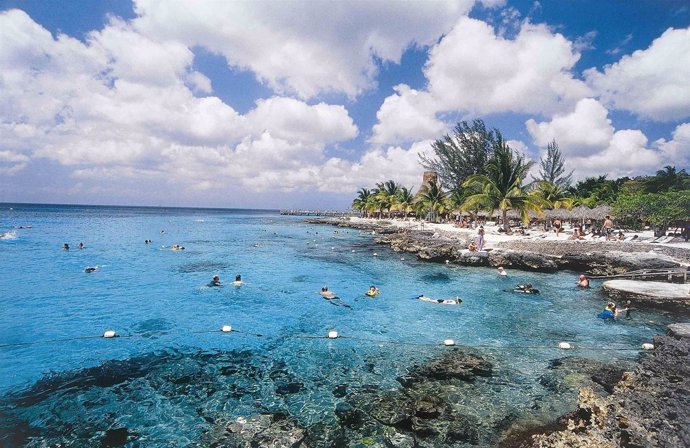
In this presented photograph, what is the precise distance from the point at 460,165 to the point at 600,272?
41000mm

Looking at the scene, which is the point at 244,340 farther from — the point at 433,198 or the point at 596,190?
the point at 596,190

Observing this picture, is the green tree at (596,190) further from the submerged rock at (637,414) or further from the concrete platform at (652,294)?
the submerged rock at (637,414)

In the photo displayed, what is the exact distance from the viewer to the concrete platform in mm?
15844

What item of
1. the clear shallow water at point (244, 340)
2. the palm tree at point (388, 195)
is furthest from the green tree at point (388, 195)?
the clear shallow water at point (244, 340)

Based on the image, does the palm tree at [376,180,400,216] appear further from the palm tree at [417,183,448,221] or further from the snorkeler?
the snorkeler

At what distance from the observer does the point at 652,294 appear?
646 inches

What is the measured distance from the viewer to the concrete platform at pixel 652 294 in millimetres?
15844

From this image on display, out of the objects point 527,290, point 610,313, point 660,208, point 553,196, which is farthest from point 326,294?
point 553,196

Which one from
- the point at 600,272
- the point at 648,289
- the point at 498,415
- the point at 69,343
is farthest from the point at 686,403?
the point at 600,272

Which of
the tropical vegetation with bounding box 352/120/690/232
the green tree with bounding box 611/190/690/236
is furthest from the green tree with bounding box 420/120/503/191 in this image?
the green tree with bounding box 611/190/690/236

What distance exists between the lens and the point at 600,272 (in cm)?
2472

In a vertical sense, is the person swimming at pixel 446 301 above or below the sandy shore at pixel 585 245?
below

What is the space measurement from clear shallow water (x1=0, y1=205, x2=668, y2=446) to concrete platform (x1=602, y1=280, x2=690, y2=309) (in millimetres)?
1419

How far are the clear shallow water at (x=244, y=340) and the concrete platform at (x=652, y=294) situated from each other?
4.66 feet
